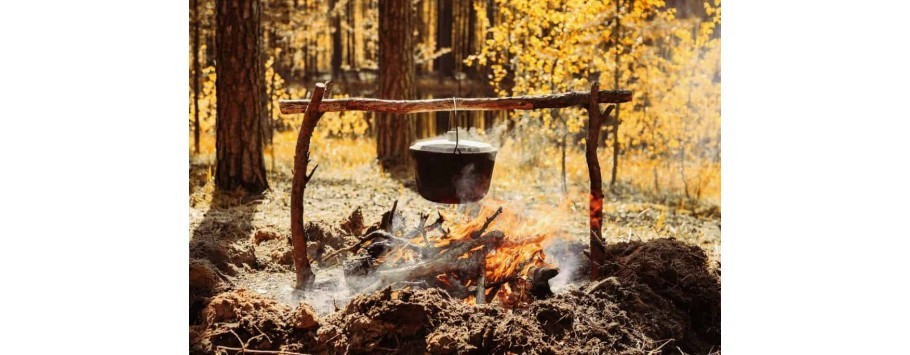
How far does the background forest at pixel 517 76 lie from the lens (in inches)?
189

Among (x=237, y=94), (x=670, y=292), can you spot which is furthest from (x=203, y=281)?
(x=670, y=292)

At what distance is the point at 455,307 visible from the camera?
3.08 meters

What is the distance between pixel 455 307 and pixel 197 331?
3.87 feet

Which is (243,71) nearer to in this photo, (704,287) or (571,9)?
(571,9)

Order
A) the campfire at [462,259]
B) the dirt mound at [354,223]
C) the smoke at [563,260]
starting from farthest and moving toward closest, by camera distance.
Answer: the dirt mound at [354,223], the smoke at [563,260], the campfire at [462,259]

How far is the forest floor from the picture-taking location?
9.72ft

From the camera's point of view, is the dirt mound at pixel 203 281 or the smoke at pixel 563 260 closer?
the dirt mound at pixel 203 281

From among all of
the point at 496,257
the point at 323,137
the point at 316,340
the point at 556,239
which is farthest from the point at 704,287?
the point at 323,137

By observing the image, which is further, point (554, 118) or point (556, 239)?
point (554, 118)

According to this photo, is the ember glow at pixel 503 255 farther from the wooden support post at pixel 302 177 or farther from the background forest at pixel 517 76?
the background forest at pixel 517 76

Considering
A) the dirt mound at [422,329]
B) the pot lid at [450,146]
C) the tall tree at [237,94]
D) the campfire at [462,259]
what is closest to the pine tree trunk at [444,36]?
the tall tree at [237,94]

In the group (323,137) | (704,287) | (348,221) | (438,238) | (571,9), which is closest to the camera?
(704,287)

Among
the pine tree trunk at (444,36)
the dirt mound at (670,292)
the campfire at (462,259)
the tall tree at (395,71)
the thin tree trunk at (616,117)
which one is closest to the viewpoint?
the dirt mound at (670,292)

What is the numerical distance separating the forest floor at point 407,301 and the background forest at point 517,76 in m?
0.47
